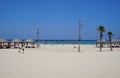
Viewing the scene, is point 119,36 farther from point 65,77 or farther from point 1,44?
point 65,77

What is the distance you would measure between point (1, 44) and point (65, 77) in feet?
134

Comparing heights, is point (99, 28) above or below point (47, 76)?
above

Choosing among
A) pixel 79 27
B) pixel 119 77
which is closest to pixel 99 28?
pixel 79 27

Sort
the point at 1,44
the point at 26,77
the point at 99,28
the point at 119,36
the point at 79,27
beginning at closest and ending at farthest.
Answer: the point at 26,77 < the point at 79,27 < the point at 99,28 < the point at 1,44 < the point at 119,36

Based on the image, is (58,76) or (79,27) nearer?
(58,76)

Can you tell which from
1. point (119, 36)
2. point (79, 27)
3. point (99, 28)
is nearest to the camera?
point (79, 27)

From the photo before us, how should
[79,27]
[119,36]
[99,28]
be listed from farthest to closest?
[119,36] → [99,28] → [79,27]

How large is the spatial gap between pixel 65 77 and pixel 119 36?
198 ft

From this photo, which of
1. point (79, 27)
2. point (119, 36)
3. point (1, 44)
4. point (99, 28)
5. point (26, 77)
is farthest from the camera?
point (119, 36)

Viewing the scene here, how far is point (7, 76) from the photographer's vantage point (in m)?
10.9

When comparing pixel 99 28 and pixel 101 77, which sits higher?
pixel 99 28

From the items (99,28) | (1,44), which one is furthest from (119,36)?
(1,44)

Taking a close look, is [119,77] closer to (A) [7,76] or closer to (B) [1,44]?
(A) [7,76]

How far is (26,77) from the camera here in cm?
1075
